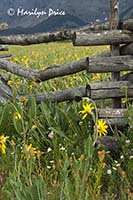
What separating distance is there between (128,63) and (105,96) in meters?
0.37

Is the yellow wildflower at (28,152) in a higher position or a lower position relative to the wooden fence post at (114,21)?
lower

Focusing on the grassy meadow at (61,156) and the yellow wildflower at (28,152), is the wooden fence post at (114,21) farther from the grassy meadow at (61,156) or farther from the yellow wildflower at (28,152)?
the yellow wildflower at (28,152)

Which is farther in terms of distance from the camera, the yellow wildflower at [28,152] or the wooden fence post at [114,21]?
the wooden fence post at [114,21]

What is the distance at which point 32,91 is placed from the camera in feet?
20.4

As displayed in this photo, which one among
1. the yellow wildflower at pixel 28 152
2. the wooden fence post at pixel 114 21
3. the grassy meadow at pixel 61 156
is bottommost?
the grassy meadow at pixel 61 156

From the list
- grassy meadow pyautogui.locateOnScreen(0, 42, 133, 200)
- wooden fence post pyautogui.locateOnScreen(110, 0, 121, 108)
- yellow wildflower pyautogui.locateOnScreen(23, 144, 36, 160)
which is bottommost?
grassy meadow pyautogui.locateOnScreen(0, 42, 133, 200)

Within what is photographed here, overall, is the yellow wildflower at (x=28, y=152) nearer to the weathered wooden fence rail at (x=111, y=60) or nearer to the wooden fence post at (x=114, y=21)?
the weathered wooden fence rail at (x=111, y=60)

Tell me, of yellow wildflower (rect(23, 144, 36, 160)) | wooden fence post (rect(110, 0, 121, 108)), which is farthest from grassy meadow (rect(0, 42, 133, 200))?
wooden fence post (rect(110, 0, 121, 108))

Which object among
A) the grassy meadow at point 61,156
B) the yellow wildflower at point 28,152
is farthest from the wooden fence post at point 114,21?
the yellow wildflower at point 28,152

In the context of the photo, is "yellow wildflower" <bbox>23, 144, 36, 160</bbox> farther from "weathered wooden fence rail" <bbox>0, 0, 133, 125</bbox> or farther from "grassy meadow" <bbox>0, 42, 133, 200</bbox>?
"weathered wooden fence rail" <bbox>0, 0, 133, 125</bbox>

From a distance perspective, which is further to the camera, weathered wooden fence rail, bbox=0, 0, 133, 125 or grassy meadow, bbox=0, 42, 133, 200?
weathered wooden fence rail, bbox=0, 0, 133, 125

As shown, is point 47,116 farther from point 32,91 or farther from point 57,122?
point 32,91

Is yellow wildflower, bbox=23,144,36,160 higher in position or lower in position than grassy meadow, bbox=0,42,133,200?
higher

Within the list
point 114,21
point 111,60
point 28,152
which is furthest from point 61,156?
point 114,21
